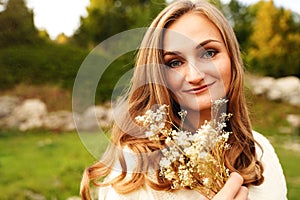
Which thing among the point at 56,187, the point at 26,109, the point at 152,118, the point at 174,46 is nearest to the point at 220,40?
the point at 174,46

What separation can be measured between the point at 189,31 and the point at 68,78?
2.17 metres

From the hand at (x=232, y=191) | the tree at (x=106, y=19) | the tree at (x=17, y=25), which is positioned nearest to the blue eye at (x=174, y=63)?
the hand at (x=232, y=191)

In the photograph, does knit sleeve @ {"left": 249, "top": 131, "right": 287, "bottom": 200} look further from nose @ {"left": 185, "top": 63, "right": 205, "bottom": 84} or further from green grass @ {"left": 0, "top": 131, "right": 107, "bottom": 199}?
green grass @ {"left": 0, "top": 131, "right": 107, "bottom": 199}

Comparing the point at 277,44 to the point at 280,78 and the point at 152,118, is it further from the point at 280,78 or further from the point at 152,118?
the point at 152,118

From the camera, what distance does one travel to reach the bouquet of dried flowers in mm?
768

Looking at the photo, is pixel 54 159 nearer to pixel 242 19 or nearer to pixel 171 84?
pixel 242 19

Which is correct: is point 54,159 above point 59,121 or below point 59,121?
below

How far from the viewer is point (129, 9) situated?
2879 mm

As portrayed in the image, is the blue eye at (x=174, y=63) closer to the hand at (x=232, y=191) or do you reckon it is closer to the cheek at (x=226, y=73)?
the cheek at (x=226, y=73)

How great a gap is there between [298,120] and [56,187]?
1.51 m

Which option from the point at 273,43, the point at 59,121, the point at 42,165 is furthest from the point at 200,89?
the point at 273,43

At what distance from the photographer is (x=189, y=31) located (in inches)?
34.9

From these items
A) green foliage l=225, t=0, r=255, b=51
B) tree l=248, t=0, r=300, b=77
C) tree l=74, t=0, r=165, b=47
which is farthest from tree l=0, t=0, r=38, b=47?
tree l=248, t=0, r=300, b=77

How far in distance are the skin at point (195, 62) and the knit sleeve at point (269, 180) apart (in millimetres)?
182
